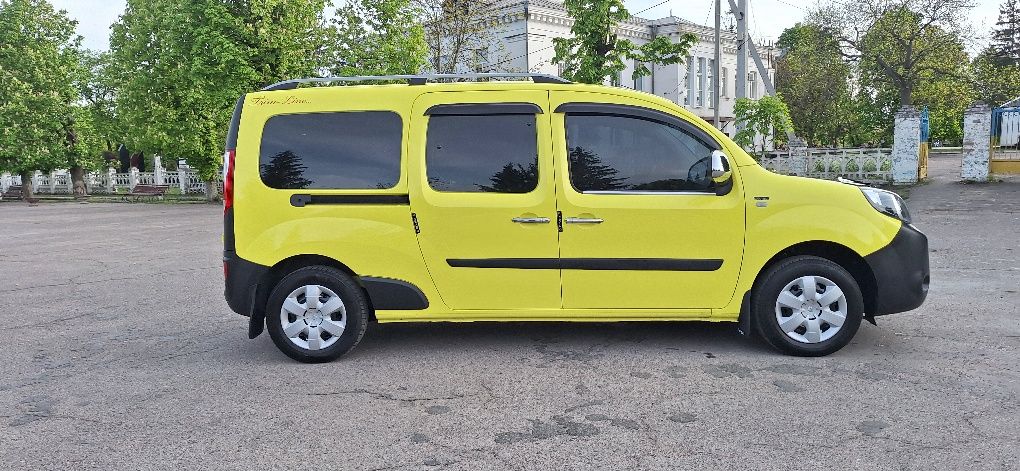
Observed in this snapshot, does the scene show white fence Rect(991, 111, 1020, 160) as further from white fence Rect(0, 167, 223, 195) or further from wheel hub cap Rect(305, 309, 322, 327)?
white fence Rect(0, 167, 223, 195)

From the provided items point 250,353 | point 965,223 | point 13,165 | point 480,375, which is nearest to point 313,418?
point 480,375

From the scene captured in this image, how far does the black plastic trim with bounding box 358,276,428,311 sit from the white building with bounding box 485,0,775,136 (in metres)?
27.9

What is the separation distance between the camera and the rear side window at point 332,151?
5340mm

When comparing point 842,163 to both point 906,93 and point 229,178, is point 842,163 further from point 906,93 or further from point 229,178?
point 906,93

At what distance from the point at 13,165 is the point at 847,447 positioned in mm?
42269

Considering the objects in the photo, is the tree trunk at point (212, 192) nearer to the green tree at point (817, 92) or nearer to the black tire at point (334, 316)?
the black tire at point (334, 316)

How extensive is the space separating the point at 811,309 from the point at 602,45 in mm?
18109

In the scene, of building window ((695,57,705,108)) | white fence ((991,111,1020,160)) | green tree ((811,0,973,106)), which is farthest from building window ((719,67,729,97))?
white fence ((991,111,1020,160))

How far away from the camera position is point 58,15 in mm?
38469

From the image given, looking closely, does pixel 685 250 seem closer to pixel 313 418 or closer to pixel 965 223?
pixel 313 418

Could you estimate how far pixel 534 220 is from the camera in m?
5.23

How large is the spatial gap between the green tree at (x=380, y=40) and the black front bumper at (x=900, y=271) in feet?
74.5

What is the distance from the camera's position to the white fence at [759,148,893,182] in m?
22.5

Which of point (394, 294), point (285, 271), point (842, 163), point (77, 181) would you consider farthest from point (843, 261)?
point (77, 181)
